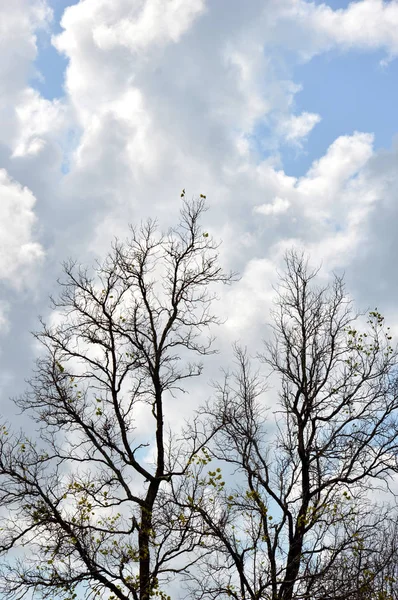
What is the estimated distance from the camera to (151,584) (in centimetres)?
1596

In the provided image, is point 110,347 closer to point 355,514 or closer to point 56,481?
point 56,481

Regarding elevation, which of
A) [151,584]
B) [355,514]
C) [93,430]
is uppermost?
[93,430]

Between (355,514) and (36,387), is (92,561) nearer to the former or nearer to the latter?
(36,387)

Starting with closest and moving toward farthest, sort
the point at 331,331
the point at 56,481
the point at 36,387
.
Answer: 1. the point at 56,481
2. the point at 36,387
3. the point at 331,331

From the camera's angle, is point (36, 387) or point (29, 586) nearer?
point (29, 586)

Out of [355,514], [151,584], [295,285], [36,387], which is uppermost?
[295,285]

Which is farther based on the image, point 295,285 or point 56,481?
point 295,285

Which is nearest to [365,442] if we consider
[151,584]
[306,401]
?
[306,401]

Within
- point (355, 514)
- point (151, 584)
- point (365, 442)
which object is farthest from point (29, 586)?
point (365, 442)

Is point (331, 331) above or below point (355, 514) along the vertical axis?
above

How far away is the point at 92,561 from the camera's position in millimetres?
16266

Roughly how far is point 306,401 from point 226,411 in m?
2.40

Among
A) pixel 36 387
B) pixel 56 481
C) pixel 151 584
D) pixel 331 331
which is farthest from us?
pixel 331 331

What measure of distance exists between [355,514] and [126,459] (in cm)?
644
